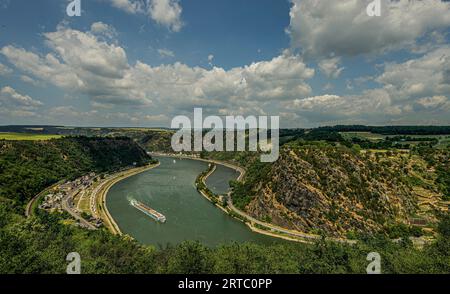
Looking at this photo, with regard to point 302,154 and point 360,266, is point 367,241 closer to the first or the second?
point 360,266

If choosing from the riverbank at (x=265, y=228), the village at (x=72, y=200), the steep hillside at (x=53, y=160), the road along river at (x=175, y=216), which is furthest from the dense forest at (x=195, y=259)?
the steep hillside at (x=53, y=160)

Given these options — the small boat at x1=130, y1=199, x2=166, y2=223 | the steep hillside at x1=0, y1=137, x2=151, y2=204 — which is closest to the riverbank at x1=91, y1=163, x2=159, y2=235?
the small boat at x1=130, y1=199, x2=166, y2=223

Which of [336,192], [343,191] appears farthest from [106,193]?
[343,191]

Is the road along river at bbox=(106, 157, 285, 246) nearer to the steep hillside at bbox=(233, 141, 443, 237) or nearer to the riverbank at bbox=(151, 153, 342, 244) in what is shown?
the riverbank at bbox=(151, 153, 342, 244)

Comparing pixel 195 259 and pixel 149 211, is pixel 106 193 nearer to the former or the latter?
pixel 149 211

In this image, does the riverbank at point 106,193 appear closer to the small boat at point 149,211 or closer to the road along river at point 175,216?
the road along river at point 175,216

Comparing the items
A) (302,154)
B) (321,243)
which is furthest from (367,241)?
(302,154)
